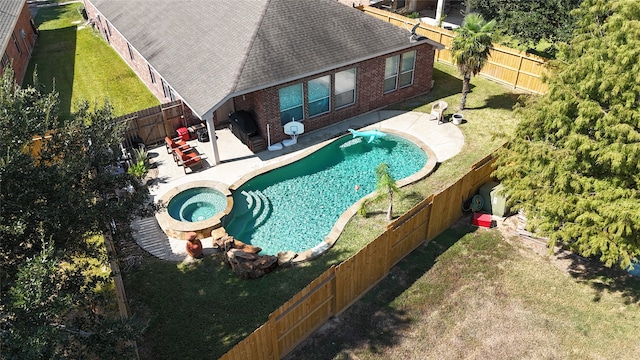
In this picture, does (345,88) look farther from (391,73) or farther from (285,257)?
(285,257)

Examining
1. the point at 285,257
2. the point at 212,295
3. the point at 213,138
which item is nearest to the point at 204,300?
the point at 212,295

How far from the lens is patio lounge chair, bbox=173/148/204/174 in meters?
19.8

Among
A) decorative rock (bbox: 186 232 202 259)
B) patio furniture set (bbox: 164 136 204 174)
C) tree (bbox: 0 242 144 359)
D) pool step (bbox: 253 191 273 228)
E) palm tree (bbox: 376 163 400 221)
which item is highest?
tree (bbox: 0 242 144 359)

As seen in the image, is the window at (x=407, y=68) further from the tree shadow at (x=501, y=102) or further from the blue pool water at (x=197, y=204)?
the blue pool water at (x=197, y=204)

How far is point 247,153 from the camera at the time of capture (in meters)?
21.2

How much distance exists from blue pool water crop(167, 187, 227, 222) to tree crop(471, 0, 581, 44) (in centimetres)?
2003

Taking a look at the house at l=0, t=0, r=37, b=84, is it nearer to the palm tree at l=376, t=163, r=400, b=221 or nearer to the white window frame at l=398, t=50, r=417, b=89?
the white window frame at l=398, t=50, r=417, b=89

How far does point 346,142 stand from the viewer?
22.2 m

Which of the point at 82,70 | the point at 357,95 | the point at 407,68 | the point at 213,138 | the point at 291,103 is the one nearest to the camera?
the point at 213,138

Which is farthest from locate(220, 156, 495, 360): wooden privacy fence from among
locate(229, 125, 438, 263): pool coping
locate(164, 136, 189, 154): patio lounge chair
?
locate(164, 136, 189, 154): patio lounge chair

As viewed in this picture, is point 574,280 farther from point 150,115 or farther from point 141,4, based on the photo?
point 141,4

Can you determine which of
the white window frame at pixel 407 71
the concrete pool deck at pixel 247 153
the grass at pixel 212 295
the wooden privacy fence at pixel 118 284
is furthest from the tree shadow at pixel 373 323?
the white window frame at pixel 407 71

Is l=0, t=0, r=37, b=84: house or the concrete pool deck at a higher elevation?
l=0, t=0, r=37, b=84: house

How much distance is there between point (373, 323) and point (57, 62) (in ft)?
103
